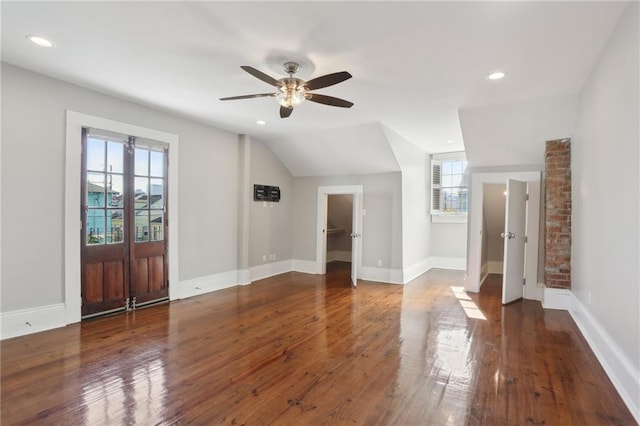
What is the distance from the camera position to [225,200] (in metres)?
5.68

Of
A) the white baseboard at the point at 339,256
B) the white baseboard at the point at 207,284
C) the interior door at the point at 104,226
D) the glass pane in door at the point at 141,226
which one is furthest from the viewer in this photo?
the white baseboard at the point at 339,256

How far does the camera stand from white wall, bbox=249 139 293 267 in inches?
245

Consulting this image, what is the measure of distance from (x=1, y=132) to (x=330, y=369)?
3.92 metres

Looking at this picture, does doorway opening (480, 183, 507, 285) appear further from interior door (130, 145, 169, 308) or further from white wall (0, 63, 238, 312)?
white wall (0, 63, 238, 312)

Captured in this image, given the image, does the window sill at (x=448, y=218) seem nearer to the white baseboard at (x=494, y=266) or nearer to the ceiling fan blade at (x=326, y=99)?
the white baseboard at (x=494, y=266)

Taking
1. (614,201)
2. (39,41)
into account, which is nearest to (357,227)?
(614,201)

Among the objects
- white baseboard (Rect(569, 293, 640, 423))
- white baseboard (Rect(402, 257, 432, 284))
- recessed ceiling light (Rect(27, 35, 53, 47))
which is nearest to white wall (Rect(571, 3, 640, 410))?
white baseboard (Rect(569, 293, 640, 423))

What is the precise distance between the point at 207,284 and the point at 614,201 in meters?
5.17

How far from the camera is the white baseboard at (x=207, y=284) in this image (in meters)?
5.00

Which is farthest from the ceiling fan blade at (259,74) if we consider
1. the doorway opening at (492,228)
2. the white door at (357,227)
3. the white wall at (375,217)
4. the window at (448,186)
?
the window at (448,186)

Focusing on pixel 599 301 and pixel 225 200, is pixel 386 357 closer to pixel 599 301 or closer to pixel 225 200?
pixel 599 301

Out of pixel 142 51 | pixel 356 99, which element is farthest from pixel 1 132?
pixel 356 99

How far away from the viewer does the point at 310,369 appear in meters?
2.76

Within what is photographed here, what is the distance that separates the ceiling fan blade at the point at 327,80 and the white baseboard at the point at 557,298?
13.9 feet
